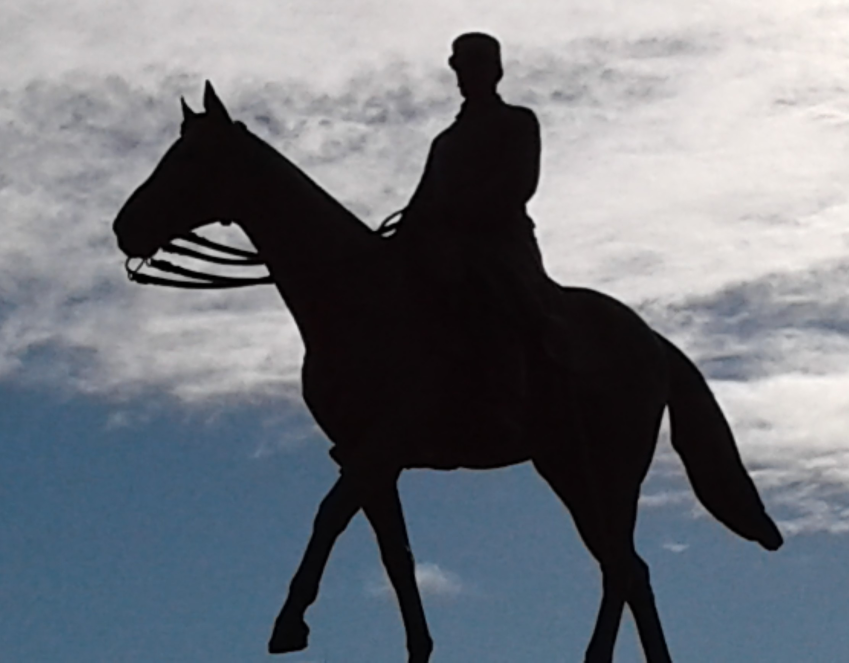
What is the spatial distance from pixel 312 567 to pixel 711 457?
9.90ft

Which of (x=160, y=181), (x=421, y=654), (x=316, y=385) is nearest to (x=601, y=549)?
Result: (x=421, y=654)

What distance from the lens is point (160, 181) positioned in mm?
11328

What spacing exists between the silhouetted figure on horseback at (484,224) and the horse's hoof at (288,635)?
1.82 metres

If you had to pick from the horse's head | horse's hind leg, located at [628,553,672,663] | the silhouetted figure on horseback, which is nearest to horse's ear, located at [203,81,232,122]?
the horse's head

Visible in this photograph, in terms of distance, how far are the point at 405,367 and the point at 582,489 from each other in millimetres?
1430

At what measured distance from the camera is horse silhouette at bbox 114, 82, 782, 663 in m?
10.9

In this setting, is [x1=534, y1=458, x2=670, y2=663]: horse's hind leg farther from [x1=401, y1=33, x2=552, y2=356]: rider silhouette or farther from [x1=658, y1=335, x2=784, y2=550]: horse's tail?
[x1=401, y1=33, x2=552, y2=356]: rider silhouette

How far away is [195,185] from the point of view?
445 inches

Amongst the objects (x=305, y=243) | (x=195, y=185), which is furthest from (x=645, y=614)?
(x=195, y=185)

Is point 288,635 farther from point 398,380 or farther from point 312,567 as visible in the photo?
point 398,380

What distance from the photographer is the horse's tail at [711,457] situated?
12039 mm

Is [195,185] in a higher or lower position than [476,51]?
lower

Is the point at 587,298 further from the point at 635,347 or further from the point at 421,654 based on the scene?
the point at 421,654

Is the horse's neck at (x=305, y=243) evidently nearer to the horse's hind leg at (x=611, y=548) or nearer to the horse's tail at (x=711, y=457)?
the horse's hind leg at (x=611, y=548)
